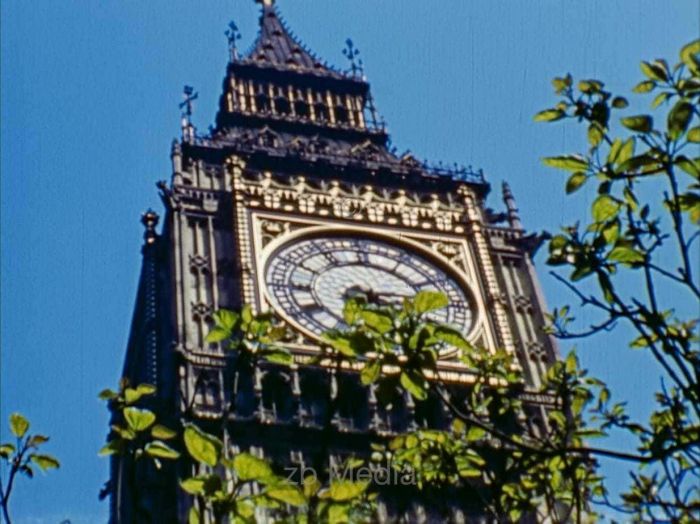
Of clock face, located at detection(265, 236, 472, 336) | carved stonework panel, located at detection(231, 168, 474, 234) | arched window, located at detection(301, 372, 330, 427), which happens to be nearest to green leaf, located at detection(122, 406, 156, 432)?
arched window, located at detection(301, 372, 330, 427)

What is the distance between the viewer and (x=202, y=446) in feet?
26.4

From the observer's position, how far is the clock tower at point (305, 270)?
2934 centimetres

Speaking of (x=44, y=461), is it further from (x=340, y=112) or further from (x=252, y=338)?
(x=340, y=112)

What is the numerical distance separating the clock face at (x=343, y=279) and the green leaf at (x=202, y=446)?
2337 centimetres

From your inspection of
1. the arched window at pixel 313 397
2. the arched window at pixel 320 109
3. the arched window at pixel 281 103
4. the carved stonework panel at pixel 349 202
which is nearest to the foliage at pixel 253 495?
the arched window at pixel 313 397

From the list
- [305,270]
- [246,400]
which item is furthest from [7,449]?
[305,270]

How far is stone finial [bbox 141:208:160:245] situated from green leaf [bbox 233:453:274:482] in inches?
1175

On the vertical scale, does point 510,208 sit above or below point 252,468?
above

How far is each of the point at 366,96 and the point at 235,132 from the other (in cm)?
645

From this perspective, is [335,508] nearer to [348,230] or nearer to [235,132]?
[348,230]

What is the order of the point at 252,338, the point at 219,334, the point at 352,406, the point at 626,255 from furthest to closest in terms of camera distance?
1. the point at 352,406
2. the point at 252,338
3. the point at 219,334
4. the point at 626,255

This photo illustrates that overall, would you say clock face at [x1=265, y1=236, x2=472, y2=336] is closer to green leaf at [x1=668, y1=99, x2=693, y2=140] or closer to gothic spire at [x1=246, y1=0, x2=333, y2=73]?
gothic spire at [x1=246, y1=0, x2=333, y2=73]

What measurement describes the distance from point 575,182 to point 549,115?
465 millimetres

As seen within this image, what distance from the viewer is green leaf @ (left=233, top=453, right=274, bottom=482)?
7863 mm
